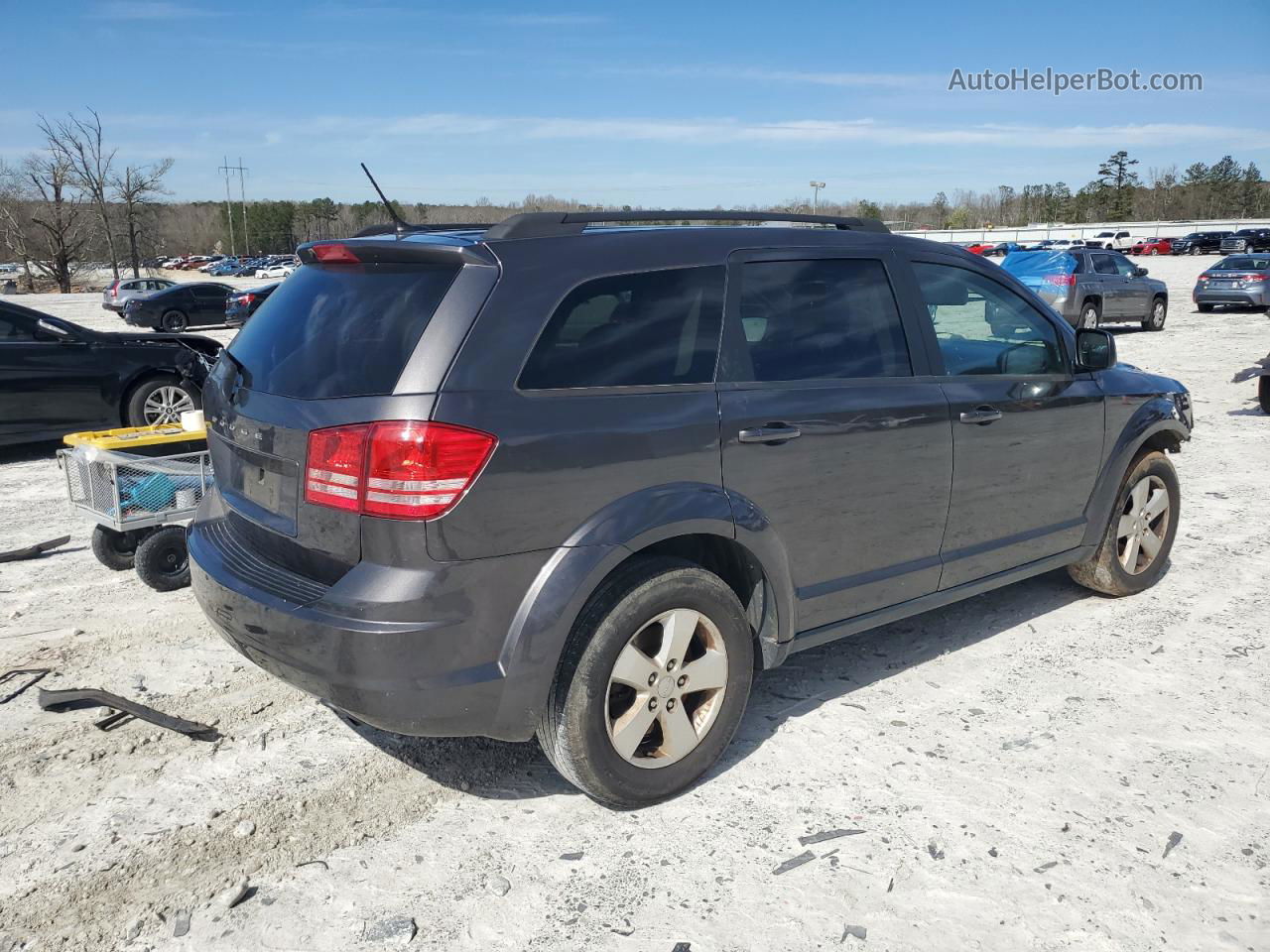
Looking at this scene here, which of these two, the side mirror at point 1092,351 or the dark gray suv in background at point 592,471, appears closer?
the dark gray suv in background at point 592,471

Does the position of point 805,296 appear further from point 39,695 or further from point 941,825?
point 39,695

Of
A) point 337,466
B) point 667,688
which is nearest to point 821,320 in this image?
point 667,688

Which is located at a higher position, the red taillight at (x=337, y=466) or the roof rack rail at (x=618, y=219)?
the roof rack rail at (x=618, y=219)

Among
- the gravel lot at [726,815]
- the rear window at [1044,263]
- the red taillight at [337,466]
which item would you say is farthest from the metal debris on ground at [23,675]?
the rear window at [1044,263]

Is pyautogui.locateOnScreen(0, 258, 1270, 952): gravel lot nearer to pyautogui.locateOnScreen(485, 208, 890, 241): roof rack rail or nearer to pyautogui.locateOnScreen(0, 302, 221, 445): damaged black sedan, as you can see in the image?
pyautogui.locateOnScreen(485, 208, 890, 241): roof rack rail

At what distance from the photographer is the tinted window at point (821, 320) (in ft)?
12.1

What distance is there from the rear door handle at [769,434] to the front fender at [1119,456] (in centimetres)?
224

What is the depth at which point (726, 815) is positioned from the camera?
3.41 metres

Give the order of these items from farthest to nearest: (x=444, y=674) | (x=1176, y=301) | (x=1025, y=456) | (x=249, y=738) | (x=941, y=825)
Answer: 1. (x=1176, y=301)
2. (x=1025, y=456)
3. (x=249, y=738)
4. (x=941, y=825)
5. (x=444, y=674)

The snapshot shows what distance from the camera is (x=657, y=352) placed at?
3402mm

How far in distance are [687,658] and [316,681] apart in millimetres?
1231

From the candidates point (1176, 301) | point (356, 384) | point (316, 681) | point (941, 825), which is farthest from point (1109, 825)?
point (1176, 301)

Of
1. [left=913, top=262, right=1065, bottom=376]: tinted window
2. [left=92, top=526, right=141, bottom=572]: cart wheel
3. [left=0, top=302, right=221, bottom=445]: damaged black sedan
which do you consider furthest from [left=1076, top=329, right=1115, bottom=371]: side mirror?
[left=0, top=302, right=221, bottom=445]: damaged black sedan

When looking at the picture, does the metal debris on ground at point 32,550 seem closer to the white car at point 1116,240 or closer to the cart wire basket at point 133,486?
the cart wire basket at point 133,486
